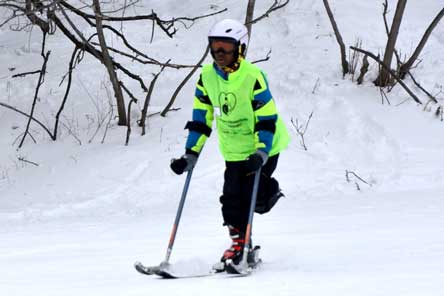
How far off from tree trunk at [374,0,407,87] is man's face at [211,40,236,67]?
21.1ft

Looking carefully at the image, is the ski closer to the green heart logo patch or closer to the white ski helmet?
the green heart logo patch

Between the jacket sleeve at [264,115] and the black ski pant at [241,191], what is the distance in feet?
1.12

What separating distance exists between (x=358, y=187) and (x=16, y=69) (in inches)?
268

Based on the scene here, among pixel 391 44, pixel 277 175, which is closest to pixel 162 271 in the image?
pixel 277 175

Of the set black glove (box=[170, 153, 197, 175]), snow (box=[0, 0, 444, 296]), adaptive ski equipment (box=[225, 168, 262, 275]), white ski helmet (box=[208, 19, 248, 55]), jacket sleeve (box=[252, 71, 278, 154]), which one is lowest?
snow (box=[0, 0, 444, 296])

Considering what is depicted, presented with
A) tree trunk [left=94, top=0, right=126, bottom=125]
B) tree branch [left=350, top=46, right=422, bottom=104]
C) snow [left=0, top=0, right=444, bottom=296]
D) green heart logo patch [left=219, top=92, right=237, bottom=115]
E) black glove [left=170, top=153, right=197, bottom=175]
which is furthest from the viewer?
tree branch [left=350, top=46, right=422, bottom=104]

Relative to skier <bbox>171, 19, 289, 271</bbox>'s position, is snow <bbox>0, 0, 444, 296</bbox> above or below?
below

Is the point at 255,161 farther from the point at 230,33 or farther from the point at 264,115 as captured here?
the point at 230,33

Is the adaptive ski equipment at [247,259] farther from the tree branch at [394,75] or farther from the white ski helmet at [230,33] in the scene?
the tree branch at [394,75]

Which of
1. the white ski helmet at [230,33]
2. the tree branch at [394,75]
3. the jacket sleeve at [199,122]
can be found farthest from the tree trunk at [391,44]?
the white ski helmet at [230,33]

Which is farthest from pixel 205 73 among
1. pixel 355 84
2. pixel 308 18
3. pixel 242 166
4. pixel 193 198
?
pixel 308 18

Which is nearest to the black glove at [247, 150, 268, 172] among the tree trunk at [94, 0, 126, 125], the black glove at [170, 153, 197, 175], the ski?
the black glove at [170, 153, 197, 175]

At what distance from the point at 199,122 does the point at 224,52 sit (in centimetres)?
55

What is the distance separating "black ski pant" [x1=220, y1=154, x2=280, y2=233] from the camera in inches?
205
